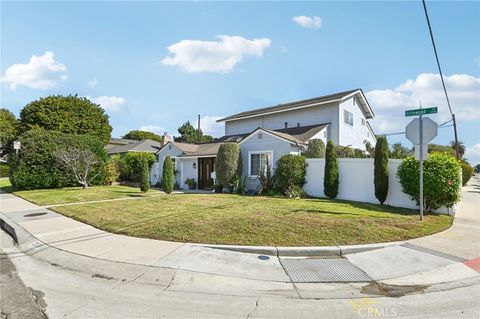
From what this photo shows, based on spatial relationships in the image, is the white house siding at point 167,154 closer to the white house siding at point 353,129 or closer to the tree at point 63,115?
the white house siding at point 353,129

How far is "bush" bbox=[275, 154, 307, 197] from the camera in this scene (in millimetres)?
14352

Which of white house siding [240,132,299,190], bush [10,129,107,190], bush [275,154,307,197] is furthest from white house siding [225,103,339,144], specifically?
bush [10,129,107,190]

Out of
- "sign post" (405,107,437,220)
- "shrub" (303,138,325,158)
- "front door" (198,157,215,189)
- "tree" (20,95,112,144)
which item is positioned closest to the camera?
"sign post" (405,107,437,220)

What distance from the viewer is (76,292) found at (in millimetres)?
4027

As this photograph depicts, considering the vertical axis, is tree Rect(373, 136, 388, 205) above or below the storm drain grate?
above

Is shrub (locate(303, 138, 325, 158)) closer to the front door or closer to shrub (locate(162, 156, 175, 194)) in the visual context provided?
the front door

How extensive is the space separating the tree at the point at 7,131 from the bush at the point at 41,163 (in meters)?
22.6

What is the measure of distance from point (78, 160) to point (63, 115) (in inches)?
713

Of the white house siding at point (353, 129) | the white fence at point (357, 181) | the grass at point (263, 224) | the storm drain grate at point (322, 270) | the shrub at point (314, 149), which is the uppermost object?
the white house siding at point (353, 129)

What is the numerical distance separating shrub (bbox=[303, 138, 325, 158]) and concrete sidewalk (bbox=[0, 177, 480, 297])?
28.9ft

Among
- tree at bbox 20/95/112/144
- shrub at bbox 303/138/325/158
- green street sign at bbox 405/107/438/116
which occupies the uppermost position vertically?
tree at bbox 20/95/112/144

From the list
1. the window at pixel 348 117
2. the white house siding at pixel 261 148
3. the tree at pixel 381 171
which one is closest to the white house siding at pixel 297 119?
the window at pixel 348 117

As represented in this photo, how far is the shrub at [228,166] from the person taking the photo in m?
16.7

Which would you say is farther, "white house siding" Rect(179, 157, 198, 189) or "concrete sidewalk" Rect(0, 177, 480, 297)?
"white house siding" Rect(179, 157, 198, 189)
